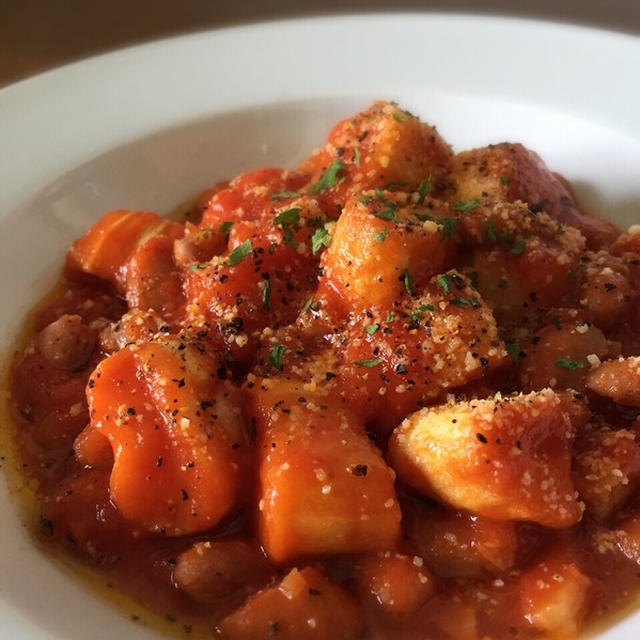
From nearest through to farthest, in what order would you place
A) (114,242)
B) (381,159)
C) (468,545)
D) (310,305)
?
(468,545) → (310,305) → (381,159) → (114,242)

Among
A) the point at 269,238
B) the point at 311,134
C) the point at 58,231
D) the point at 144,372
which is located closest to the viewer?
the point at 144,372

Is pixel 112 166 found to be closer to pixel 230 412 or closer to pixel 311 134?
pixel 311 134

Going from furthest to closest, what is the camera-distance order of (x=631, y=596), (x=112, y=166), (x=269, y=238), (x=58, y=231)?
(x=112, y=166) < (x=58, y=231) < (x=269, y=238) < (x=631, y=596)

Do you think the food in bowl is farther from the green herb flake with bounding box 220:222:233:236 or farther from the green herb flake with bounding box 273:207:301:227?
the green herb flake with bounding box 220:222:233:236

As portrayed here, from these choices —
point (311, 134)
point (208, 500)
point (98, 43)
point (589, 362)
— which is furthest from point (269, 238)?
point (98, 43)

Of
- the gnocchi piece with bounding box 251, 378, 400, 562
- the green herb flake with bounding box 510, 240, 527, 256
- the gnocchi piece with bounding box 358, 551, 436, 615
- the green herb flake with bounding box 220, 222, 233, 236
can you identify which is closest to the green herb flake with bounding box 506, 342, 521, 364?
the green herb flake with bounding box 510, 240, 527, 256

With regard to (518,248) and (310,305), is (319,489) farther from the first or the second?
(518,248)

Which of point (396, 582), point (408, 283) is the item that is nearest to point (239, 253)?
point (408, 283)

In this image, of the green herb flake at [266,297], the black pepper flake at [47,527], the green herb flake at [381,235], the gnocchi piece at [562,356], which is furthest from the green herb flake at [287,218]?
the black pepper flake at [47,527]
